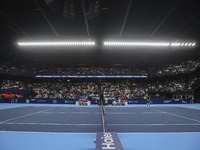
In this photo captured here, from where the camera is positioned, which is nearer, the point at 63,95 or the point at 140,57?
the point at 63,95

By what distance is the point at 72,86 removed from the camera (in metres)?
31.5

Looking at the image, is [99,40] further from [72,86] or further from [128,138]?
[72,86]

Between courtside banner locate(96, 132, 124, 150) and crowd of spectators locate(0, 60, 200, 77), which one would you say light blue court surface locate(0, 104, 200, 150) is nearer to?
courtside banner locate(96, 132, 124, 150)

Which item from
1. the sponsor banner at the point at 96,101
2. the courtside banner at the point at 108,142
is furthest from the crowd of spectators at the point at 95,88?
the courtside banner at the point at 108,142

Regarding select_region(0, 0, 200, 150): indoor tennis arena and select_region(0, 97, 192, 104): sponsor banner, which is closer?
select_region(0, 0, 200, 150): indoor tennis arena

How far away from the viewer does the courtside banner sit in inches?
116

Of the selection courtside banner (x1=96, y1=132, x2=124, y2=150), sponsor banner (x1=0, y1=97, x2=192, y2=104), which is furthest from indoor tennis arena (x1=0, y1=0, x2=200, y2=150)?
sponsor banner (x1=0, y1=97, x2=192, y2=104)

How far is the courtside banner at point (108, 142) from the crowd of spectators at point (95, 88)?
2370cm

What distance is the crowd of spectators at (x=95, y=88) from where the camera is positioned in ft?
91.0

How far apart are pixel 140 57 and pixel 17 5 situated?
2981 centimetres

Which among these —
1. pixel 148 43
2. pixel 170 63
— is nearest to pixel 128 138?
pixel 148 43

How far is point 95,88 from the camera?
99.9ft

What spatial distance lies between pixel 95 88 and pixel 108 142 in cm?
2729

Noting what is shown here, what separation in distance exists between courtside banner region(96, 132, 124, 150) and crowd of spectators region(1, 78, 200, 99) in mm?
23700
